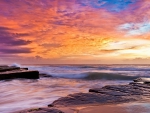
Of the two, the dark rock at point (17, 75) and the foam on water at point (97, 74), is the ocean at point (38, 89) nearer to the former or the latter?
the dark rock at point (17, 75)

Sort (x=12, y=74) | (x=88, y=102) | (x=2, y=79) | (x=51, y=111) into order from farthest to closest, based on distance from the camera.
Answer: (x=12, y=74), (x=2, y=79), (x=88, y=102), (x=51, y=111)

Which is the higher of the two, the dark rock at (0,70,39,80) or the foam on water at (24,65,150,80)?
the dark rock at (0,70,39,80)

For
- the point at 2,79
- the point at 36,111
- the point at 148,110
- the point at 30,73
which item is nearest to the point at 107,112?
the point at 148,110

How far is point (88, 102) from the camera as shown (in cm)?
394

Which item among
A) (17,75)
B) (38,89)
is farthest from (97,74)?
(38,89)

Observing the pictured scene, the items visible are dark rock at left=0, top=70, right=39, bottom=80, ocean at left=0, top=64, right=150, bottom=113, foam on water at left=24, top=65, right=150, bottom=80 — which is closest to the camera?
ocean at left=0, top=64, right=150, bottom=113

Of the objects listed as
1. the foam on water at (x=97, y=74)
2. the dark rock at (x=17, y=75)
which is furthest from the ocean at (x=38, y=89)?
the foam on water at (x=97, y=74)

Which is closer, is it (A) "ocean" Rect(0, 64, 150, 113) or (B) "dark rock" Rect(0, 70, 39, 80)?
(A) "ocean" Rect(0, 64, 150, 113)

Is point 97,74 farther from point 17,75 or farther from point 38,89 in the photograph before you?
point 38,89

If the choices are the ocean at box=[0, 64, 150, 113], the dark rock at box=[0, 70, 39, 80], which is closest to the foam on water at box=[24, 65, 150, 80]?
the ocean at box=[0, 64, 150, 113]

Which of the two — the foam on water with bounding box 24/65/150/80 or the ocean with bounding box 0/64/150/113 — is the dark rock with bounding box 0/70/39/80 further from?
the foam on water with bounding box 24/65/150/80

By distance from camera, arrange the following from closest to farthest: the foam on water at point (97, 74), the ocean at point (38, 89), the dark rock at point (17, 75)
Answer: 1. the ocean at point (38, 89)
2. the dark rock at point (17, 75)
3. the foam on water at point (97, 74)

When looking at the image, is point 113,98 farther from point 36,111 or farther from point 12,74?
point 12,74

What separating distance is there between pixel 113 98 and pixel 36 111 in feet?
6.10
